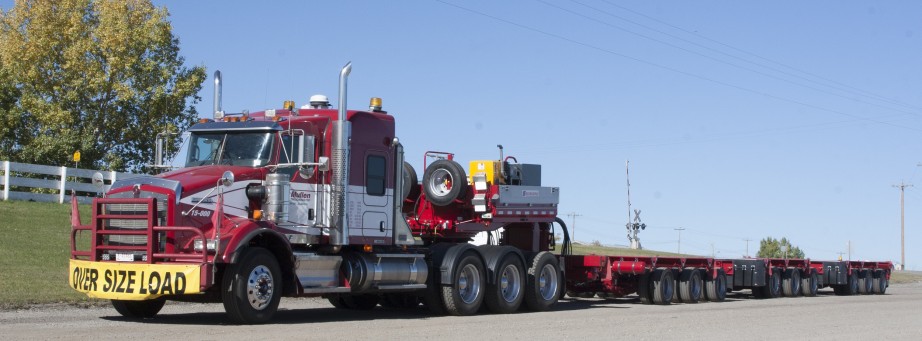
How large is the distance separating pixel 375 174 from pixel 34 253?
36.8 ft

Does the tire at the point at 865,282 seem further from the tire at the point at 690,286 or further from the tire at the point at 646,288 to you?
the tire at the point at 646,288

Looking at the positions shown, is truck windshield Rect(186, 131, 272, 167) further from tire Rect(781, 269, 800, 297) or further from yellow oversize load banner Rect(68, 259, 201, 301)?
tire Rect(781, 269, 800, 297)

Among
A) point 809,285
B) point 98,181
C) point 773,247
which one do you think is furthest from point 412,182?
point 773,247

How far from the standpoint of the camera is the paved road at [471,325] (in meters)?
14.3

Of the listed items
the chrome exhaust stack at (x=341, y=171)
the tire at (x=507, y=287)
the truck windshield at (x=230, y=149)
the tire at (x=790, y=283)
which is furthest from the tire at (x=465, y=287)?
the tire at (x=790, y=283)

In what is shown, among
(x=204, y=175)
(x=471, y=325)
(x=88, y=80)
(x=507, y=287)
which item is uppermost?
(x=88, y=80)

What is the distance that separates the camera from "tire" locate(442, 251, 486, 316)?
19500mm

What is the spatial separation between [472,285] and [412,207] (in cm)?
210

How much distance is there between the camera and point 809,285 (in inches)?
1273

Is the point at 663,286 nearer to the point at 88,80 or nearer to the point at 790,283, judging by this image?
the point at 790,283

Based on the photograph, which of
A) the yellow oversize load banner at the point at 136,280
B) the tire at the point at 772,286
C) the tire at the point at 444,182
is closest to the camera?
the yellow oversize load banner at the point at 136,280

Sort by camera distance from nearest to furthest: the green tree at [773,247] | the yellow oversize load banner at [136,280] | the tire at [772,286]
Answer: the yellow oversize load banner at [136,280] → the tire at [772,286] → the green tree at [773,247]

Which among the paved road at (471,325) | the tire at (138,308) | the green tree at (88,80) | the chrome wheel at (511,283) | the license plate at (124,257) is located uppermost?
the green tree at (88,80)

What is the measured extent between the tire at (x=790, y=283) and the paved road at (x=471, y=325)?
8907 millimetres
